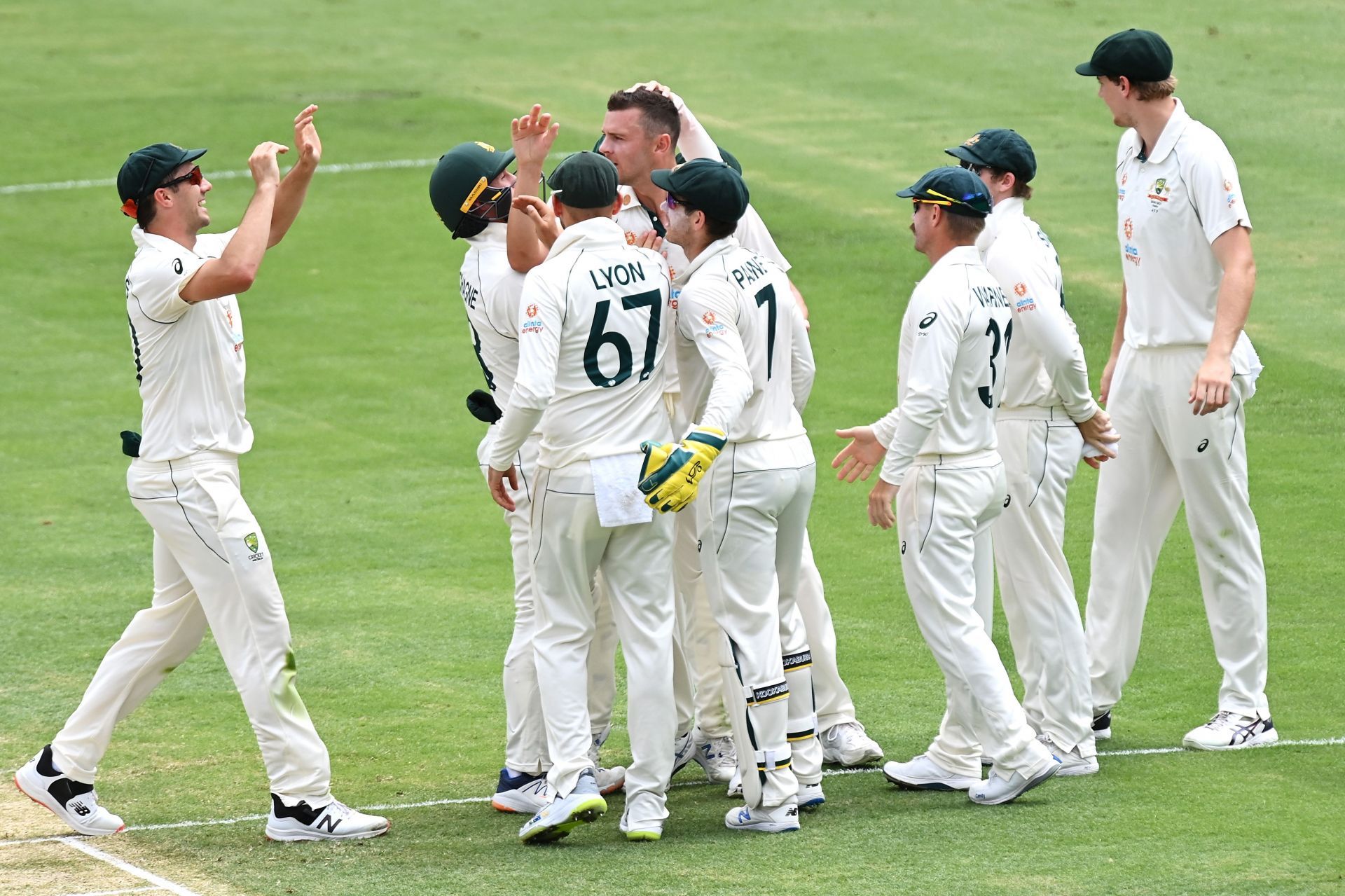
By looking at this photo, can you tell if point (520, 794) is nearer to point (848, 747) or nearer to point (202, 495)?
point (848, 747)

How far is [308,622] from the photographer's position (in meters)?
9.55

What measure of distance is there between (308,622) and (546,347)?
3834 millimetres

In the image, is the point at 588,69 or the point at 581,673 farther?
the point at 588,69

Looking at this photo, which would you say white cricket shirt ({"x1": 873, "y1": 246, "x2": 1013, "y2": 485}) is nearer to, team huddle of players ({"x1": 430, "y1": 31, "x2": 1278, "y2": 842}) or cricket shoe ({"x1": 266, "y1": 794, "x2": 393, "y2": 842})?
team huddle of players ({"x1": 430, "y1": 31, "x2": 1278, "y2": 842})

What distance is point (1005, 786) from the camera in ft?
21.9

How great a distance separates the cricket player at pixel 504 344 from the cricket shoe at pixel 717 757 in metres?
0.74

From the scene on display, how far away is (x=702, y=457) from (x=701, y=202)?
1.03 m

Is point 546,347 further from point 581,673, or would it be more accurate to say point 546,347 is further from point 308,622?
point 308,622

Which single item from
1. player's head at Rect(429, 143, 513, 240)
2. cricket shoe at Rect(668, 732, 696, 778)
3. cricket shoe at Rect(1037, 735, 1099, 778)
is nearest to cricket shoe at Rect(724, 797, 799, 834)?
cricket shoe at Rect(668, 732, 696, 778)

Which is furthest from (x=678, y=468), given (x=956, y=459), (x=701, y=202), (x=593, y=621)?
(x=956, y=459)

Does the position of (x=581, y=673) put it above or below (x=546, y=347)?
below

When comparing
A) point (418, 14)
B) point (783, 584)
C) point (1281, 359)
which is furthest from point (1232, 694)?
point (418, 14)

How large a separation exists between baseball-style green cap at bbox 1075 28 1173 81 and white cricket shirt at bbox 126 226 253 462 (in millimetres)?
3621

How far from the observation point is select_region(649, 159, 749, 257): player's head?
652 centimetres
